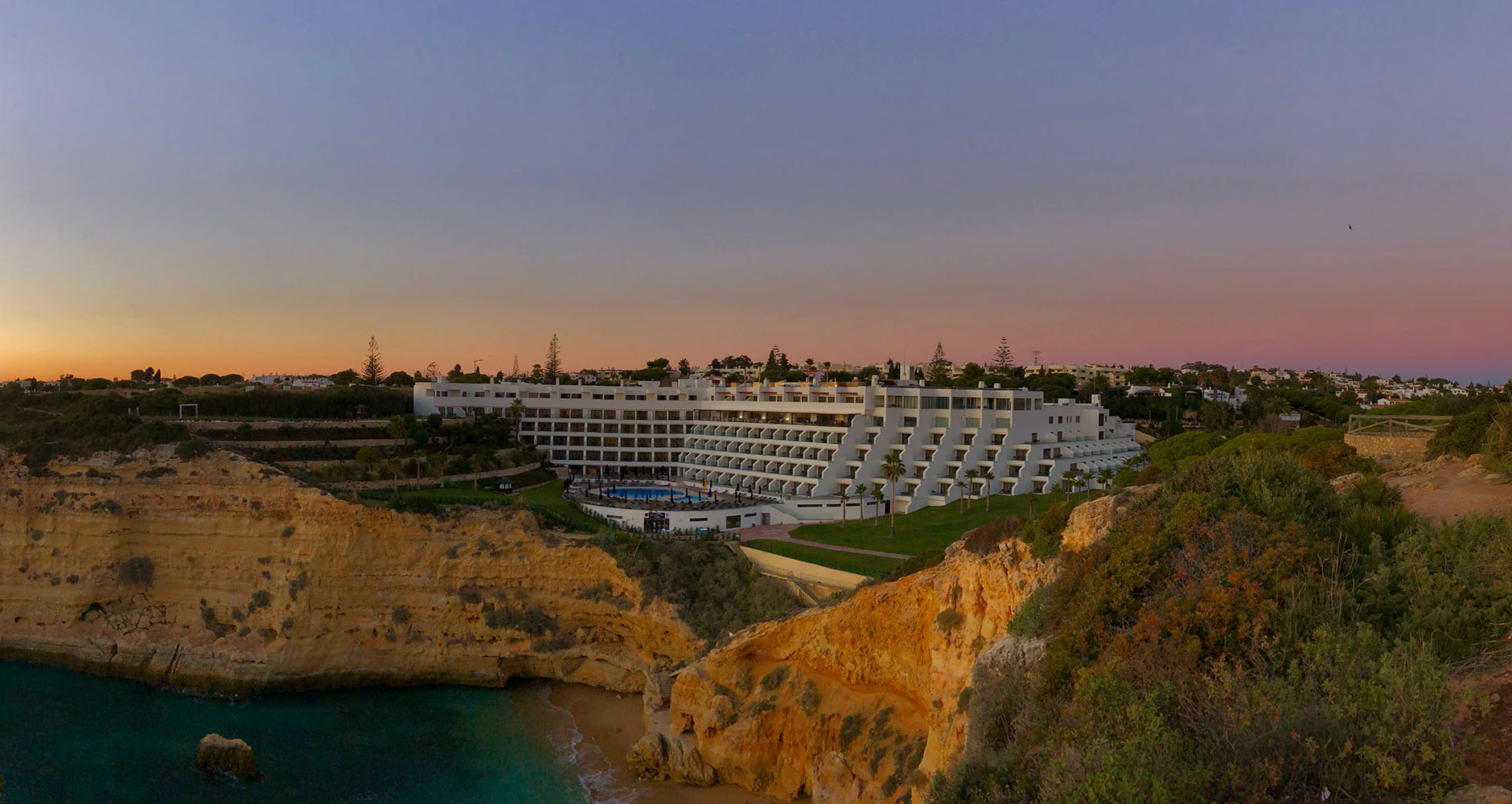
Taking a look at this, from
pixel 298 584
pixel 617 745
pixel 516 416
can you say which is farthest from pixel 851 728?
pixel 516 416

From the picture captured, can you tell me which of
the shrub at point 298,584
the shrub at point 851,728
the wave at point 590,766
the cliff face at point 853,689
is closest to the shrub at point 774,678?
the cliff face at point 853,689

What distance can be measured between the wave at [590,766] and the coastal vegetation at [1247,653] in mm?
14855

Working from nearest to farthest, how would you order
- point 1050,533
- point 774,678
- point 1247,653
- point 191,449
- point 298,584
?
point 1247,653, point 1050,533, point 774,678, point 298,584, point 191,449

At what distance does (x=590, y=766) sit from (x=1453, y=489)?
2345 cm

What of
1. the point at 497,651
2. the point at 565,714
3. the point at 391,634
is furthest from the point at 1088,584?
the point at 391,634

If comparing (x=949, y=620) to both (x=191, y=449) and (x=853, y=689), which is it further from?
(x=191, y=449)

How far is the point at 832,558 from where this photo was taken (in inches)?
1375

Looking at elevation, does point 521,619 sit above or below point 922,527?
below

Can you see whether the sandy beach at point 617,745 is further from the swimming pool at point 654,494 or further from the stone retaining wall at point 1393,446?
the stone retaining wall at point 1393,446

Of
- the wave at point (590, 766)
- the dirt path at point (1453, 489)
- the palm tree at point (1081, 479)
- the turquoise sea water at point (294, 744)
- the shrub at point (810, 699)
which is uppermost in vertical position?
the dirt path at point (1453, 489)

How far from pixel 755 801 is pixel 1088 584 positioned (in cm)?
1581

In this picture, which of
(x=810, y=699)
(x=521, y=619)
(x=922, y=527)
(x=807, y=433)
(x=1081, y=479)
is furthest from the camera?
(x=807, y=433)

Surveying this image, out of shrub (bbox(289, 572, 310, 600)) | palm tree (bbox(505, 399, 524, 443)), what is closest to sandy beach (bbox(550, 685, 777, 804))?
shrub (bbox(289, 572, 310, 600))

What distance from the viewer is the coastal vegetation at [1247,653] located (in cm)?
698
